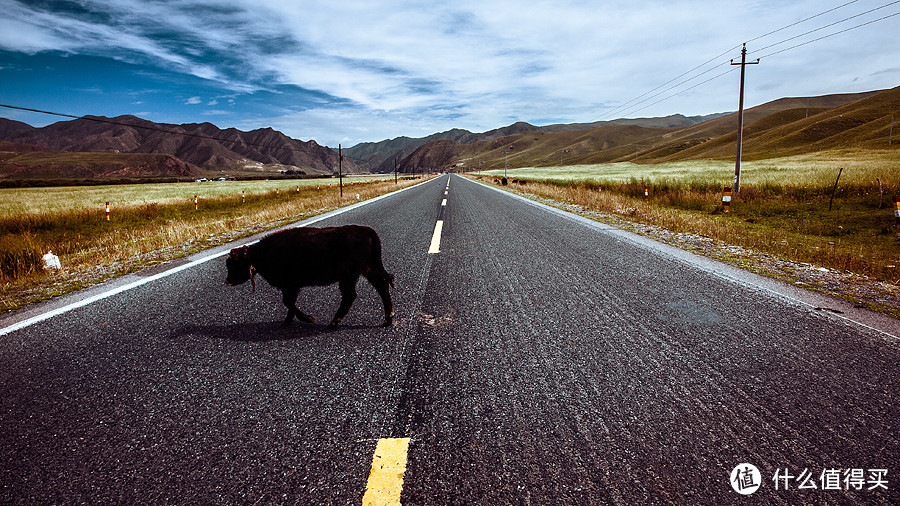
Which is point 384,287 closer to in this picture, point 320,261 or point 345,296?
point 345,296

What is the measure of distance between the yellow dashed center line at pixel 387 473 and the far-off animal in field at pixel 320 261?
177 centimetres

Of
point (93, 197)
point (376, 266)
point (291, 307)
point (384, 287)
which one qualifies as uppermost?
point (93, 197)

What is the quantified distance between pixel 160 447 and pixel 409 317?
2191 mm

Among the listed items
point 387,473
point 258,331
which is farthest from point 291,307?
point 387,473

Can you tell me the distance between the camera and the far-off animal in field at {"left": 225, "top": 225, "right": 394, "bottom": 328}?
3645 millimetres

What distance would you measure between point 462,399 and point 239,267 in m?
2.75

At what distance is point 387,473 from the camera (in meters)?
1.78

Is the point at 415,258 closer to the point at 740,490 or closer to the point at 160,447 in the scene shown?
the point at 160,447

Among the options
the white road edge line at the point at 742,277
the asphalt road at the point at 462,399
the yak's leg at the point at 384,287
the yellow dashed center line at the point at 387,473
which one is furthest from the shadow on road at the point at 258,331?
the white road edge line at the point at 742,277

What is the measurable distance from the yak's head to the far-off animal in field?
0.17 feet

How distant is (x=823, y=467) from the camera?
1.82 meters

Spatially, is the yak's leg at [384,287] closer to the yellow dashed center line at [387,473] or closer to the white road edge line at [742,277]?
the yellow dashed center line at [387,473]

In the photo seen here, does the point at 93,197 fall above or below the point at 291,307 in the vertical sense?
above

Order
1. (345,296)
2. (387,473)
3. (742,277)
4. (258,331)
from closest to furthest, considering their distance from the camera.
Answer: (387,473) < (258,331) < (345,296) < (742,277)
